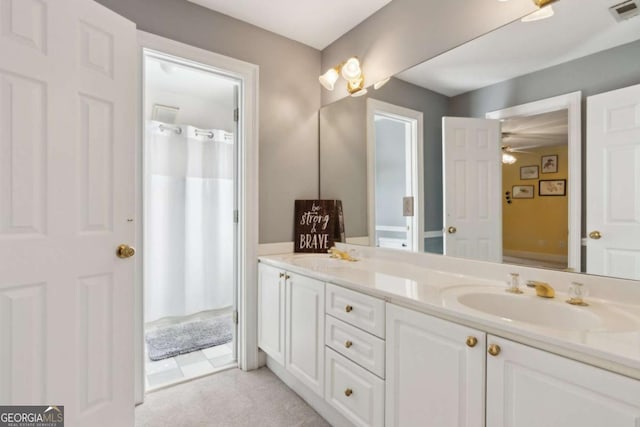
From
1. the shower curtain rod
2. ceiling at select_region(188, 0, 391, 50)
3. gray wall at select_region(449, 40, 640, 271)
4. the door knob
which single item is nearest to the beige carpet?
the door knob

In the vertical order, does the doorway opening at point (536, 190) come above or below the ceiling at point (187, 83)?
below

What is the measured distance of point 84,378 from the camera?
1369 mm

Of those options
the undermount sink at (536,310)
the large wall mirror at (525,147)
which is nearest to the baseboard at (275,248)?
the large wall mirror at (525,147)

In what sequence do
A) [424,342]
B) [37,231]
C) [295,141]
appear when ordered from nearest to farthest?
1. [424,342]
2. [37,231]
3. [295,141]

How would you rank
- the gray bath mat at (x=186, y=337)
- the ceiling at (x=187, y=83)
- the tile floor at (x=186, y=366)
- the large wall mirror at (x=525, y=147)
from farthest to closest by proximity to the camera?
the ceiling at (x=187, y=83), the gray bath mat at (x=186, y=337), the tile floor at (x=186, y=366), the large wall mirror at (x=525, y=147)

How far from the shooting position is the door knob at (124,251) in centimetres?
147

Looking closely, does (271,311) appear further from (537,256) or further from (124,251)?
(537,256)

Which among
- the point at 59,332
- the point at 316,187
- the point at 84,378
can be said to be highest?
the point at 316,187

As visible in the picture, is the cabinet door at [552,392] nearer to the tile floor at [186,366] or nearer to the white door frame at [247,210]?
the white door frame at [247,210]

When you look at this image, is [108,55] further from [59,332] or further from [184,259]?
[184,259]

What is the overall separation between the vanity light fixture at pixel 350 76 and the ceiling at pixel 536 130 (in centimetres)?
102

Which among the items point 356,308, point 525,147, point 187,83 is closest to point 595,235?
point 525,147

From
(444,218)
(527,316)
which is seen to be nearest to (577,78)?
(444,218)

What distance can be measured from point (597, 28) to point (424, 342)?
1.37 metres
